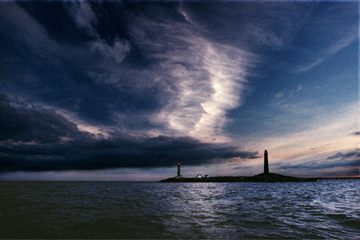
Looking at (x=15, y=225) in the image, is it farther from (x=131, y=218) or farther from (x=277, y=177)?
(x=277, y=177)

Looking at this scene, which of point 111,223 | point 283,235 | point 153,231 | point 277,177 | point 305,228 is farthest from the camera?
point 277,177

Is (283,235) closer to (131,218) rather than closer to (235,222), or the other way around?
(235,222)

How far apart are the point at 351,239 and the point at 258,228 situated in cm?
425

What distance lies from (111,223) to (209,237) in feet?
21.9

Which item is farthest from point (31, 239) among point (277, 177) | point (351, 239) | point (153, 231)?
point (277, 177)

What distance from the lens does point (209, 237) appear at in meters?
9.67

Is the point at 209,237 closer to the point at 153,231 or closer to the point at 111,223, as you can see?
the point at 153,231

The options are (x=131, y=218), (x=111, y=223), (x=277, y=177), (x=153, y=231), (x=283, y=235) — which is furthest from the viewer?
(x=277, y=177)

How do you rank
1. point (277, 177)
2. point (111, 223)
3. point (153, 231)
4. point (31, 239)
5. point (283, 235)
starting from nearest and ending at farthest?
point (31, 239) < point (283, 235) < point (153, 231) < point (111, 223) < point (277, 177)

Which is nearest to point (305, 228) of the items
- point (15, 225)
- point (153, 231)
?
point (153, 231)

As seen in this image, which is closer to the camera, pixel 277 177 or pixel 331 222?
pixel 331 222

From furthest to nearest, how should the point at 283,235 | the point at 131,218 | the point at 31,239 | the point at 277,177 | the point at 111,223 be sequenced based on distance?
the point at 277,177
the point at 131,218
the point at 111,223
the point at 283,235
the point at 31,239

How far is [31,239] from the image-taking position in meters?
9.35

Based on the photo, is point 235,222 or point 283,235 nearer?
point 283,235
